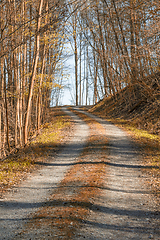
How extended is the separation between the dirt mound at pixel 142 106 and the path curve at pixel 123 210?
24.8ft

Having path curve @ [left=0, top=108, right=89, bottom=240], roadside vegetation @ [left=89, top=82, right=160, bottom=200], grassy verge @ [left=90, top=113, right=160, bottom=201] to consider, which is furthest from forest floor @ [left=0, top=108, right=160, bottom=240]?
roadside vegetation @ [left=89, top=82, right=160, bottom=200]

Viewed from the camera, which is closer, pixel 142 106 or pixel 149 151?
pixel 149 151

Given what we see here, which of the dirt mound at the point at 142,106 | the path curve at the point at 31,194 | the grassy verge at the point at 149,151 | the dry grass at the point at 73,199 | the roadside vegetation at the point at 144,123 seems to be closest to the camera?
the dry grass at the point at 73,199

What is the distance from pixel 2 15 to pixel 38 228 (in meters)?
10.1

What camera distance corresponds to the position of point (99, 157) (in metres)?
10.2

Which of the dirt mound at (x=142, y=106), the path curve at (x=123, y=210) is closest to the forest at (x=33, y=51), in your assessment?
the dirt mound at (x=142, y=106)

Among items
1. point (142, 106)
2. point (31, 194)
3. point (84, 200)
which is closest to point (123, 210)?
point (84, 200)

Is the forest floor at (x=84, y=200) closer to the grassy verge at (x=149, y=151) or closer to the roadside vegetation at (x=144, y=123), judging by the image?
the grassy verge at (x=149, y=151)

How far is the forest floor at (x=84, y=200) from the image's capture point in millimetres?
4480

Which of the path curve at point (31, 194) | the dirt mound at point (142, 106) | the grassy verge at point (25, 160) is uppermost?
the dirt mound at point (142, 106)

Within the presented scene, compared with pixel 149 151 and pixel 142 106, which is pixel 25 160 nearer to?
pixel 149 151

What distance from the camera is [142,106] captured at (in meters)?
20.0

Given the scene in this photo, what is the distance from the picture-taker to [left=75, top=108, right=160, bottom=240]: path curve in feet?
14.5

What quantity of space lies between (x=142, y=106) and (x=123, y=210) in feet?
50.8
